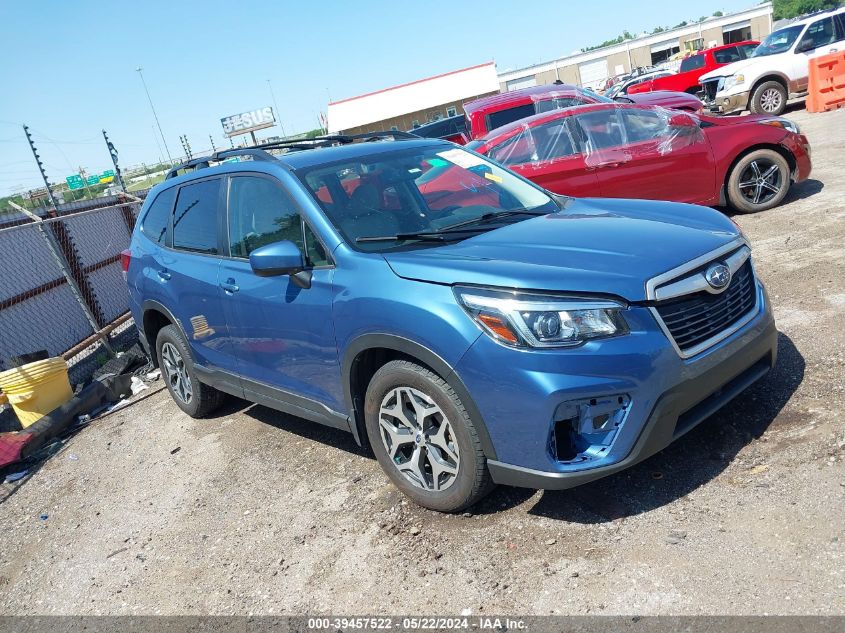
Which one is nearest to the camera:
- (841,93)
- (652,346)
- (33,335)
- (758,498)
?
(652,346)

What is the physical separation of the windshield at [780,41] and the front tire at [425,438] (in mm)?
16888

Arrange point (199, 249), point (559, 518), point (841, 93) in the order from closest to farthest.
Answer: point (559, 518), point (199, 249), point (841, 93)

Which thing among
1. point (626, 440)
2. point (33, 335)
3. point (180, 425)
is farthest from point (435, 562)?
point (33, 335)

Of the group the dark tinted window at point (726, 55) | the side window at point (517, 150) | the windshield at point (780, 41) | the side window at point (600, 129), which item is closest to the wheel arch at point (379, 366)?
the side window at point (517, 150)

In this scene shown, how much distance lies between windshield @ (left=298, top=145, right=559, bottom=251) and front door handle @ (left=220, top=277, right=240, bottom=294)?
89cm

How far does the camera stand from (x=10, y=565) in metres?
4.27

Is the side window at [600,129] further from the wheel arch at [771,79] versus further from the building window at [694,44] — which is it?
the building window at [694,44]

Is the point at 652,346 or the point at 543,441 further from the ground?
the point at 652,346

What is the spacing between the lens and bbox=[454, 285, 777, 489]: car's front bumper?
2783mm

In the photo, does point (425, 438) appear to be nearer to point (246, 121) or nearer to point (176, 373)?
point (176, 373)

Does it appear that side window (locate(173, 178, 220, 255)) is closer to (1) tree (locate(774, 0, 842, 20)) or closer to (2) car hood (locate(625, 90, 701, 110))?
(2) car hood (locate(625, 90, 701, 110))

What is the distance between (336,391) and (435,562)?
110 centimetres

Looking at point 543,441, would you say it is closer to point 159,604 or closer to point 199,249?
point 159,604

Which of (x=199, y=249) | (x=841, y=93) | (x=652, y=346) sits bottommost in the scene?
(x=841, y=93)
